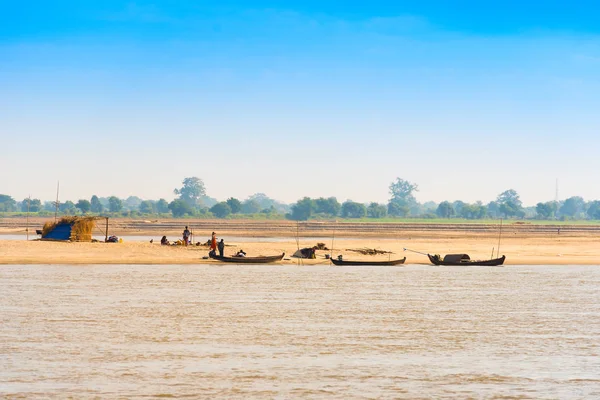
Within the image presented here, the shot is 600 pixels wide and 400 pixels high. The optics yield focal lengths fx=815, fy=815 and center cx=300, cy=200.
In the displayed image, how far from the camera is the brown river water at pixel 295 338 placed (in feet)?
61.2

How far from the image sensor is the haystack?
61719 mm

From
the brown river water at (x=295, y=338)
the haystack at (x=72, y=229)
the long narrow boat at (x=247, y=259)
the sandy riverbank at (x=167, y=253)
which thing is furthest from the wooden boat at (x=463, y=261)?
the haystack at (x=72, y=229)

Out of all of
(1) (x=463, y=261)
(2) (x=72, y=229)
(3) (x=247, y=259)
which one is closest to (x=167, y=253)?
(3) (x=247, y=259)

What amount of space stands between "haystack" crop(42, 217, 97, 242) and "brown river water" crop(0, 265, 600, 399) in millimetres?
17391

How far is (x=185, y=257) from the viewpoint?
188ft

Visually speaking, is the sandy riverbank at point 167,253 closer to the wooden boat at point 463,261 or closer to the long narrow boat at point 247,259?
the long narrow boat at point 247,259

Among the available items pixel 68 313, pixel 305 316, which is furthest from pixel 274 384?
pixel 68 313

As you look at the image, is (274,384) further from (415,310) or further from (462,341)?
(415,310)

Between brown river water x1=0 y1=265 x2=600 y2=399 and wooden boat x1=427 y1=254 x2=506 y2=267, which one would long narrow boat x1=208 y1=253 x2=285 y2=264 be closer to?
brown river water x1=0 y1=265 x2=600 y2=399

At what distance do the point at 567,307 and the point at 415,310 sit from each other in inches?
260

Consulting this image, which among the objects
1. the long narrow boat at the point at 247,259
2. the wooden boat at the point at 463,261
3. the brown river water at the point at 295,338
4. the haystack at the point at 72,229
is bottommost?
the brown river water at the point at 295,338

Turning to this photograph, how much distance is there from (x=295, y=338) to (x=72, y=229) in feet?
133

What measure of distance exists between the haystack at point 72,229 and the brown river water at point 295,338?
57.1ft

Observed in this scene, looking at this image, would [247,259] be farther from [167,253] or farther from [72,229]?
[72,229]
